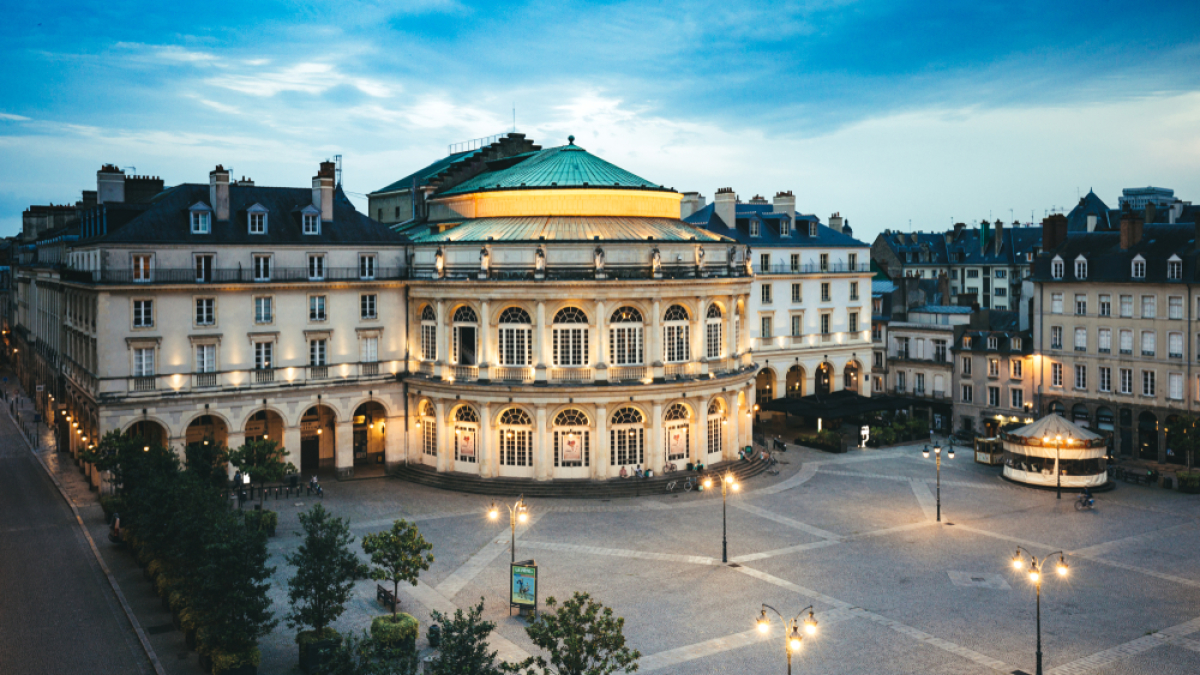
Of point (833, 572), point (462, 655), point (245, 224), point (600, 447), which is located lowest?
point (833, 572)

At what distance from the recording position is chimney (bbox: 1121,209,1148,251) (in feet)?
229

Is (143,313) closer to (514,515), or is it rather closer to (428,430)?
(428,430)

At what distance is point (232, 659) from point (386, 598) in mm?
8396

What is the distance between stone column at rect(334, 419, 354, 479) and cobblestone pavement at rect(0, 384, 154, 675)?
50.9ft

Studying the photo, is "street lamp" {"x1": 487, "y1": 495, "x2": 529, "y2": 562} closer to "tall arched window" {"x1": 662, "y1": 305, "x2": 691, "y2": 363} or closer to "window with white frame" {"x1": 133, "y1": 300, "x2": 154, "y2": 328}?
"tall arched window" {"x1": 662, "y1": 305, "x2": 691, "y2": 363}

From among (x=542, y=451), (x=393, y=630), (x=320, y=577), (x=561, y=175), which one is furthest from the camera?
(x=561, y=175)

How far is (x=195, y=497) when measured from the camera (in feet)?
118

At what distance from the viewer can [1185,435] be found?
2425 inches

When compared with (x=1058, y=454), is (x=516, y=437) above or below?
above

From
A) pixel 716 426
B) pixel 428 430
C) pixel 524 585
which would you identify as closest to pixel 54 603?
pixel 524 585

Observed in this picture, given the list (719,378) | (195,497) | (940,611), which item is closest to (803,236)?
(719,378)

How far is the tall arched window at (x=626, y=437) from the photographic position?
197 feet

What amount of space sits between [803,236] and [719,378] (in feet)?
87.7

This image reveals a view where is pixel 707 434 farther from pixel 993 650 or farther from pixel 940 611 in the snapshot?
pixel 993 650
